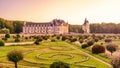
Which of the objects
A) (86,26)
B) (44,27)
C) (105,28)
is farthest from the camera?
(44,27)

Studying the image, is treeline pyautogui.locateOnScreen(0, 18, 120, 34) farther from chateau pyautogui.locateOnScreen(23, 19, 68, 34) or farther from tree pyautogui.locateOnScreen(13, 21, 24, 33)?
chateau pyautogui.locateOnScreen(23, 19, 68, 34)

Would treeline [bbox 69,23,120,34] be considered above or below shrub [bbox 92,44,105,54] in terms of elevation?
above

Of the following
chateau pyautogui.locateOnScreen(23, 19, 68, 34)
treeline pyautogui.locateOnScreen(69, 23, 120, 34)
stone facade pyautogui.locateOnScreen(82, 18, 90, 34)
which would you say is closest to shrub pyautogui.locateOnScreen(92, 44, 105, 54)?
treeline pyautogui.locateOnScreen(69, 23, 120, 34)

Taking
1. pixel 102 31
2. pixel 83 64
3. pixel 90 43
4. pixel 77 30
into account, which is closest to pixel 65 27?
pixel 77 30

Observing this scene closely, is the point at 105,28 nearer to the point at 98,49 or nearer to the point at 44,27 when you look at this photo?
the point at 44,27

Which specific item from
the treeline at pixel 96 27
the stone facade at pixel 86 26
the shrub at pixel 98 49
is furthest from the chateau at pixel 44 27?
the shrub at pixel 98 49

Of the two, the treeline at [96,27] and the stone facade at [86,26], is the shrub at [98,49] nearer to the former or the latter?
the treeline at [96,27]

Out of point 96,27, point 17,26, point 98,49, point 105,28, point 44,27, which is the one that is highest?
point 17,26

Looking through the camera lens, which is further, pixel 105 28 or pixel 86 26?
pixel 86 26

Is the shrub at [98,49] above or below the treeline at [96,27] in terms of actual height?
below

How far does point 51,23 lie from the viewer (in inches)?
4250

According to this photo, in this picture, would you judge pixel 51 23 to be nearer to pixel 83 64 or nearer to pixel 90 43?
pixel 90 43

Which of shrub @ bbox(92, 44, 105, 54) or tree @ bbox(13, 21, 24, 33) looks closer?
shrub @ bbox(92, 44, 105, 54)

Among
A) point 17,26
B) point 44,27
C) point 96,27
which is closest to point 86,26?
point 96,27
